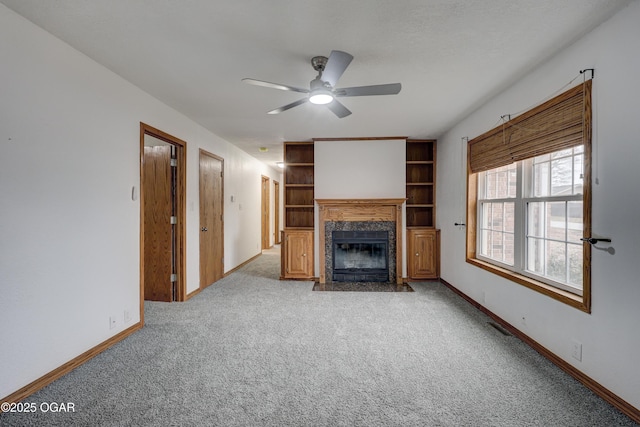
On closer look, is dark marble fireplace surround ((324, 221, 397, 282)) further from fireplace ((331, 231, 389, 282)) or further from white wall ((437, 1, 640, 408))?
white wall ((437, 1, 640, 408))

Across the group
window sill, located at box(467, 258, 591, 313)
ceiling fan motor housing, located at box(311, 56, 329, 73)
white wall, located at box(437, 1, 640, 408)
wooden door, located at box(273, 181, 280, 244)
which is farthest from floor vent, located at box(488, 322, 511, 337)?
wooden door, located at box(273, 181, 280, 244)

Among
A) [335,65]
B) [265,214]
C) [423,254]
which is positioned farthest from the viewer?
[265,214]

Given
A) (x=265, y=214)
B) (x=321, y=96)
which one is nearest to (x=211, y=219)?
(x=321, y=96)

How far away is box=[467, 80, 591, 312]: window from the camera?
2.09m

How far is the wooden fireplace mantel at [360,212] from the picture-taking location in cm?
470

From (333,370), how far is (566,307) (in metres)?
1.78

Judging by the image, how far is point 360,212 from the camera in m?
4.76

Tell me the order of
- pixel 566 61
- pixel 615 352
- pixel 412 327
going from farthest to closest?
pixel 412 327
pixel 566 61
pixel 615 352

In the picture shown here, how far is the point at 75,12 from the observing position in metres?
1.80

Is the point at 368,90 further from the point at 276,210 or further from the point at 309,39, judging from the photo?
the point at 276,210

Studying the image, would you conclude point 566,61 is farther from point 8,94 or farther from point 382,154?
point 8,94

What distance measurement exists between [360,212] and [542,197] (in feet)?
8.29

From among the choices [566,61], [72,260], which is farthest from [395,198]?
[72,260]

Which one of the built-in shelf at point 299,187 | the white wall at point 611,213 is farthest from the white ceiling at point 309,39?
the built-in shelf at point 299,187
